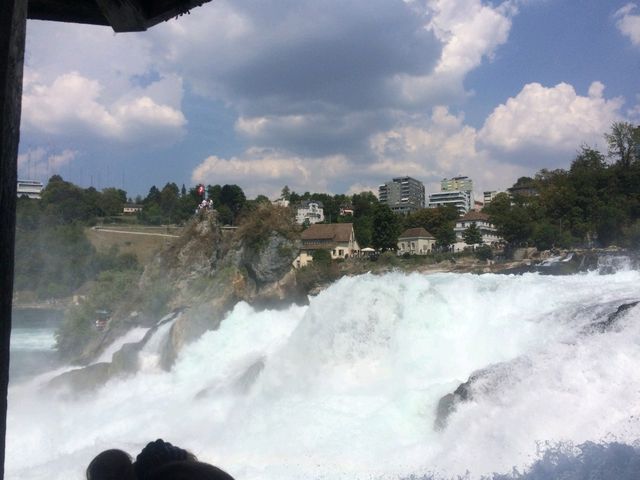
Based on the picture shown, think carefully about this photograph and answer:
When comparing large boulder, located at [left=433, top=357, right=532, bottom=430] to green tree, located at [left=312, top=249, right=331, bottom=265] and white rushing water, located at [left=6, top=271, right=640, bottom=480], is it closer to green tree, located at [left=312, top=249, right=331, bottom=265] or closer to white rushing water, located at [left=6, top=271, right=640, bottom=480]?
white rushing water, located at [left=6, top=271, right=640, bottom=480]

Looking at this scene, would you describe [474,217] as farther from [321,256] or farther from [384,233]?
[321,256]

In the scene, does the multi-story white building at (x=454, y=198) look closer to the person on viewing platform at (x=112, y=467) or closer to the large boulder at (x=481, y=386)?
the large boulder at (x=481, y=386)

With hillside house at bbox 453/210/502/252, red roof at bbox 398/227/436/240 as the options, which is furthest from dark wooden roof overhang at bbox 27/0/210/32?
hillside house at bbox 453/210/502/252

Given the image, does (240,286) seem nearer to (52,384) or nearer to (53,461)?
(52,384)

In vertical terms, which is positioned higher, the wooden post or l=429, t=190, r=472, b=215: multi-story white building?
l=429, t=190, r=472, b=215: multi-story white building

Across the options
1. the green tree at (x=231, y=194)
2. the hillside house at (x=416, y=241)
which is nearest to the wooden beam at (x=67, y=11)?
the hillside house at (x=416, y=241)

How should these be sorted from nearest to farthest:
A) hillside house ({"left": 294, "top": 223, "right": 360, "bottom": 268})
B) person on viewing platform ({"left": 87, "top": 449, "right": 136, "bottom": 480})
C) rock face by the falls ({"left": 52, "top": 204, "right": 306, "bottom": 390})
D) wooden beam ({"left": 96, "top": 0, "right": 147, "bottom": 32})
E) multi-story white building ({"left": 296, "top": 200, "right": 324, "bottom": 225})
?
person on viewing platform ({"left": 87, "top": 449, "right": 136, "bottom": 480})
wooden beam ({"left": 96, "top": 0, "right": 147, "bottom": 32})
rock face by the falls ({"left": 52, "top": 204, "right": 306, "bottom": 390})
hillside house ({"left": 294, "top": 223, "right": 360, "bottom": 268})
multi-story white building ({"left": 296, "top": 200, "right": 324, "bottom": 225})

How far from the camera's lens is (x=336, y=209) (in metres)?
88.4

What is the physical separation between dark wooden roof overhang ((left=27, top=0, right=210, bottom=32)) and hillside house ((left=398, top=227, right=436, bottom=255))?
47698 millimetres

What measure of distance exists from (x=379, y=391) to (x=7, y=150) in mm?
9725

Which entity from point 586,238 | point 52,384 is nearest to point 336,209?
point 586,238

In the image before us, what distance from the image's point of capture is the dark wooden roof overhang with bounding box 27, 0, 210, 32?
80.0 inches

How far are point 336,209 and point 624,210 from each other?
5491cm

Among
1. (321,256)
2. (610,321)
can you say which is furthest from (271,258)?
(610,321)
